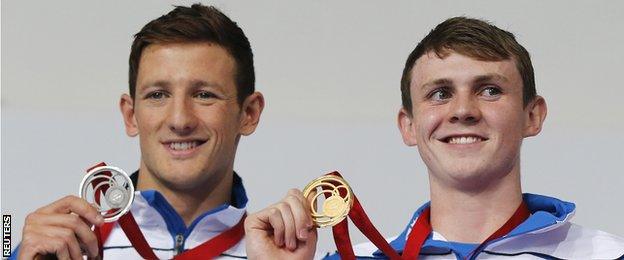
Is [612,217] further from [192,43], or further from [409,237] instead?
[192,43]

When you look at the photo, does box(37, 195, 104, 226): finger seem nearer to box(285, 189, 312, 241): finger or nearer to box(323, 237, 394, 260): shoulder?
box(285, 189, 312, 241): finger

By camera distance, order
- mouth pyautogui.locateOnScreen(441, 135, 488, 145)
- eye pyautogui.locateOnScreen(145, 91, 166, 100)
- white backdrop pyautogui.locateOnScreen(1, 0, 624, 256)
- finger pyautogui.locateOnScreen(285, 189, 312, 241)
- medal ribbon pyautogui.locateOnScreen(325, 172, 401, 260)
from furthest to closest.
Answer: white backdrop pyautogui.locateOnScreen(1, 0, 624, 256) < eye pyautogui.locateOnScreen(145, 91, 166, 100) < mouth pyautogui.locateOnScreen(441, 135, 488, 145) < medal ribbon pyautogui.locateOnScreen(325, 172, 401, 260) < finger pyautogui.locateOnScreen(285, 189, 312, 241)

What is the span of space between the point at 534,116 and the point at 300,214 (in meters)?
0.63

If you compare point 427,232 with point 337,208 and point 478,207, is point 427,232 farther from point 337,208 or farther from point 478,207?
point 337,208

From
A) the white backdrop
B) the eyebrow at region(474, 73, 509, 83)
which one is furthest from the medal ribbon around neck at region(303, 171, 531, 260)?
the white backdrop

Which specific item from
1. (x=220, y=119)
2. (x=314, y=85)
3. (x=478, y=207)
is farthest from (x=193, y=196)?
(x=314, y=85)

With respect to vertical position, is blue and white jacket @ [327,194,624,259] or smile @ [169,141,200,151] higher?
smile @ [169,141,200,151]

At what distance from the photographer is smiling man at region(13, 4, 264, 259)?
3.02 meters

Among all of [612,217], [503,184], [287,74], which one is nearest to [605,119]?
[612,217]

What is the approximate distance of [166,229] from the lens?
10.1 ft

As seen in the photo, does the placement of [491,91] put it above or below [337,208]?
above

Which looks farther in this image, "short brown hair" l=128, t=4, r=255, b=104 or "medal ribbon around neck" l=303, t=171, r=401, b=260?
"short brown hair" l=128, t=4, r=255, b=104

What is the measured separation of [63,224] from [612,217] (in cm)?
153

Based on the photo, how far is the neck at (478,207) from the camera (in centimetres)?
291
